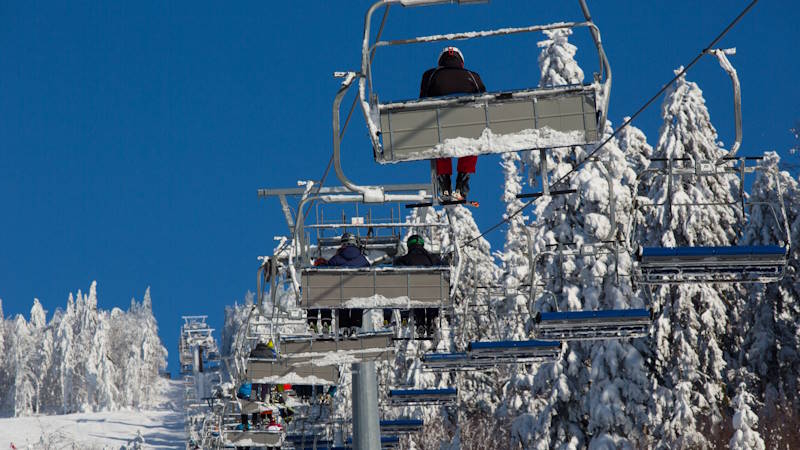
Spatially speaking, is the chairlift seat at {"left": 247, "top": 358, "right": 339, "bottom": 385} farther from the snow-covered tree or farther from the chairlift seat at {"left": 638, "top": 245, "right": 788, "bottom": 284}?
the snow-covered tree

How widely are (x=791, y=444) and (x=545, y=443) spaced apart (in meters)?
7.69

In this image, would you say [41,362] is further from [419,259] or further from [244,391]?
[419,259]

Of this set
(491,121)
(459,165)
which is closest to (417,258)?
(459,165)

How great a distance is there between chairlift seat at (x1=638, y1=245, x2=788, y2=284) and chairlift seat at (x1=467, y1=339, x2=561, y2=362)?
6297 millimetres

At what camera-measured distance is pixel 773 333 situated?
4059 cm

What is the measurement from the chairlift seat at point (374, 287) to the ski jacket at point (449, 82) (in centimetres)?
675

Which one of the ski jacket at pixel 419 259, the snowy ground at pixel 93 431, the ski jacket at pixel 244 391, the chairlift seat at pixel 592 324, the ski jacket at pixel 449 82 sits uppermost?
the ski jacket at pixel 449 82

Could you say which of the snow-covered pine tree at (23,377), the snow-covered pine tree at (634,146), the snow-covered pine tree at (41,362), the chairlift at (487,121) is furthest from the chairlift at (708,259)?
the snow-covered pine tree at (41,362)

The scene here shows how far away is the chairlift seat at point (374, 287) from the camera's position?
675 inches

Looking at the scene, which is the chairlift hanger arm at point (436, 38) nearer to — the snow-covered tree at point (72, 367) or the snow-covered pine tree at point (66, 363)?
the snow-covered tree at point (72, 367)

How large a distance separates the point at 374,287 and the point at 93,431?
99.4m

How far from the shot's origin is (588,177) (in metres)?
36.6

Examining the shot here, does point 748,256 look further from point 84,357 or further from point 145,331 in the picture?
point 145,331

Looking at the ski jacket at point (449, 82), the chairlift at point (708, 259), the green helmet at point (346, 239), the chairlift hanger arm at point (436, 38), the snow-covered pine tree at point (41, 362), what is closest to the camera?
the chairlift hanger arm at point (436, 38)
